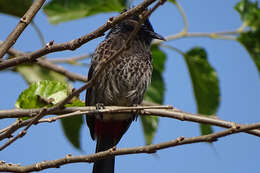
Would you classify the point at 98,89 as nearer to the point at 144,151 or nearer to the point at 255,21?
the point at 255,21

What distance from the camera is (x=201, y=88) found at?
3826mm

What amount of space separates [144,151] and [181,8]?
100.0 inches

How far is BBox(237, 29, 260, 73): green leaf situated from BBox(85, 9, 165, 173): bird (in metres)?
0.74

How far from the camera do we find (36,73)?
390 centimetres

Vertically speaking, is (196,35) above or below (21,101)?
above

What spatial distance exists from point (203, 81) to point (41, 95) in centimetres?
168

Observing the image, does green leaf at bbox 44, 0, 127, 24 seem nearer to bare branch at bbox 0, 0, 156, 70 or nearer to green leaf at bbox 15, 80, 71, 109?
green leaf at bbox 15, 80, 71, 109

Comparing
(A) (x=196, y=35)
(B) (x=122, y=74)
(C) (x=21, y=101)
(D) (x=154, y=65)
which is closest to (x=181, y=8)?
(A) (x=196, y=35)

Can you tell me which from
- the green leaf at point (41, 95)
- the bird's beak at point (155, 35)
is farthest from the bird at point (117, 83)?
the green leaf at point (41, 95)

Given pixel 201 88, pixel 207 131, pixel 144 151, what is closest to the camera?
pixel 144 151

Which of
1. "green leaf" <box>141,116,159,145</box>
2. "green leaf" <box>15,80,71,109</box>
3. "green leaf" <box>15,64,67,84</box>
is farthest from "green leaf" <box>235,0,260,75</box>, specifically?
"green leaf" <box>15,80,71,109</box>

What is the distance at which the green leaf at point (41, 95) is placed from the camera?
2.48 m

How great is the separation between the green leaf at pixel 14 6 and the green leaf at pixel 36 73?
Result: 715 mm

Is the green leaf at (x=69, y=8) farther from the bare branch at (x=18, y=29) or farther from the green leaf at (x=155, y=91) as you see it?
the bare branch at (x=18, y=29)
